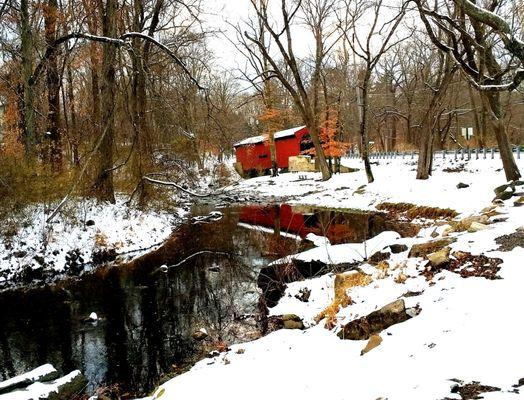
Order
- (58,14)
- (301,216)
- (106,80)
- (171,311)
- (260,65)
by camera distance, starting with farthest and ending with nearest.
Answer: (260,65)
(301,216)
(58,14)
(106,80)
(171,311)

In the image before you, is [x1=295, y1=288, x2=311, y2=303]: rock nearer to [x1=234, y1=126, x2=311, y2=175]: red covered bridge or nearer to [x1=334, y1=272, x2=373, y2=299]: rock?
[x1=334, y1=272, x2=373, y2=299]: rock

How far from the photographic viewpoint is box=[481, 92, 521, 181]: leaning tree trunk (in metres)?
12.3

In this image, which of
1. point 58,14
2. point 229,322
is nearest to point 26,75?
point 58,14

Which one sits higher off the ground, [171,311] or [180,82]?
[180,82]

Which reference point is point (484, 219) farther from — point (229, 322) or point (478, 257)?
point (229, 322)

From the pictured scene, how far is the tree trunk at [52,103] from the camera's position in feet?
43.3

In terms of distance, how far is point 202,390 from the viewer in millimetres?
4809

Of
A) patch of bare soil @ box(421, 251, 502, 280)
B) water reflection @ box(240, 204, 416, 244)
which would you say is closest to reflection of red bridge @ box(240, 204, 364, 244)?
water reflection @ box(240, 204, 416, 244)

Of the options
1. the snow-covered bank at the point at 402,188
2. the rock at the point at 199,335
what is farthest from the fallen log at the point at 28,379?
the snow-covered bank at the point at 402,188

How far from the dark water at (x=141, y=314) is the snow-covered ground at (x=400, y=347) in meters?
0.83

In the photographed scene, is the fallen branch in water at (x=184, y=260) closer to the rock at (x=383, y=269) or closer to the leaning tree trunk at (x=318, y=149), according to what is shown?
the rock at (x=383, y=269)

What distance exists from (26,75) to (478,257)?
11.5 meters

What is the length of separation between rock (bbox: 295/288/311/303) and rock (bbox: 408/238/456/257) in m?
2.00

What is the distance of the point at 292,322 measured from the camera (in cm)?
664
